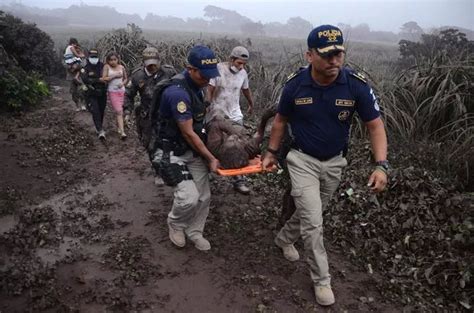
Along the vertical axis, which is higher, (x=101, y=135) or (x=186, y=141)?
(x=186, y=141)

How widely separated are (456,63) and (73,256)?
6043 millimetres

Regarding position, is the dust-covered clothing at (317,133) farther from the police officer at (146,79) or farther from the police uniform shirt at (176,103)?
the police officer at (146,79)

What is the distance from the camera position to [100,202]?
198 inches

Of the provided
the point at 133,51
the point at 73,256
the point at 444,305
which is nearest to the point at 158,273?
the point at 73,256

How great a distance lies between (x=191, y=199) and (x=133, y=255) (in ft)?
2.63

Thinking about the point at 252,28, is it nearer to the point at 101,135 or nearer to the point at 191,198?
the point at 101,135

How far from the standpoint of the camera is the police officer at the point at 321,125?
292 cm

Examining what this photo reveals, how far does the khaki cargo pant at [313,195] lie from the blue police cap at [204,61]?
942 mm

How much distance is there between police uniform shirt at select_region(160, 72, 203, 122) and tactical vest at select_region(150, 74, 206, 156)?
0.08m

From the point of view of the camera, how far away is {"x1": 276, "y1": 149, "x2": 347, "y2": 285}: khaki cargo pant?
310cm

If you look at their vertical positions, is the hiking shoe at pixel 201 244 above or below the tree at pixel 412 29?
below

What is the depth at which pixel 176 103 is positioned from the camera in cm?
334

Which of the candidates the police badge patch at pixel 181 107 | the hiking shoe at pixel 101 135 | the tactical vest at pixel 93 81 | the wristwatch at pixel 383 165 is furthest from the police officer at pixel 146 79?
the wristwatch at pixel 383 165

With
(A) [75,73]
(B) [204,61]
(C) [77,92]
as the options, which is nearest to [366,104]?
(B) [204,61]
